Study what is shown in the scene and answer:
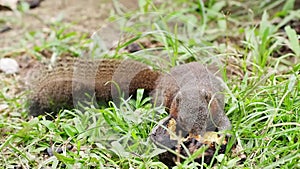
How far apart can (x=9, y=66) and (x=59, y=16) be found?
62cm

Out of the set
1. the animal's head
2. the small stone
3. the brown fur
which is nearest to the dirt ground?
the small stone

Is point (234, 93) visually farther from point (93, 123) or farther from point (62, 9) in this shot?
point (62, 9)

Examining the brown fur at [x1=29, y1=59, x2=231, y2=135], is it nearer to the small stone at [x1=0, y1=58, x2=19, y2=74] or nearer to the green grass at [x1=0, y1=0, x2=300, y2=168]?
the green grass at [x1=0, y1=0, x2=300, y2=168]

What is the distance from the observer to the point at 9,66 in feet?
8.95

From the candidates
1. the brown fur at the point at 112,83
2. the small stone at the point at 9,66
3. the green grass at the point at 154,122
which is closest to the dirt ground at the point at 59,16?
the small stone at the point at 9,66

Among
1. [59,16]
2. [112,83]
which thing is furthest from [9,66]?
[112,83]

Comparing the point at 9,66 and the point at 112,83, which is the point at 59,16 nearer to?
the point at 9,66

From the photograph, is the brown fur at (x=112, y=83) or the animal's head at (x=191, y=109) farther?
the brown fur at (x=112, y=83)

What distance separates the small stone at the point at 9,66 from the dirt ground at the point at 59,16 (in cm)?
26

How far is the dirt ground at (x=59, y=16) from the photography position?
3149 mm

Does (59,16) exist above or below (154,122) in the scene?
above

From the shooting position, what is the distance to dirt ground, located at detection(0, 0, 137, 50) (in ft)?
10.3

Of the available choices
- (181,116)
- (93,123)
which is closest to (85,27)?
(93,123)

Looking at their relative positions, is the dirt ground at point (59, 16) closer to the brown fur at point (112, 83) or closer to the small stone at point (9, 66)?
A: the small stone at point (9, 66)
